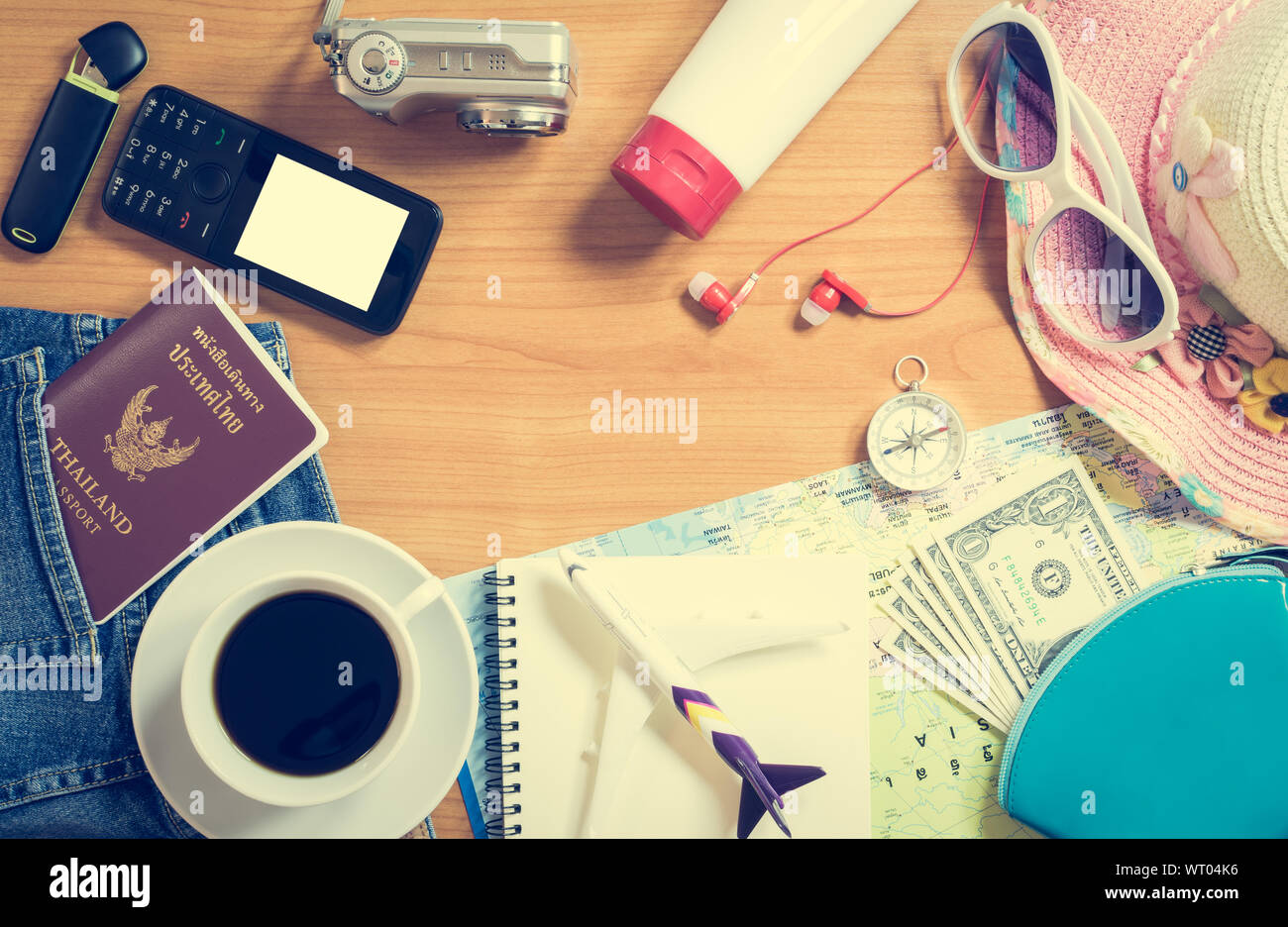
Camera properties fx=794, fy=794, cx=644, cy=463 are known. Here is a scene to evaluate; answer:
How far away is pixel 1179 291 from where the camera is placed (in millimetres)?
640

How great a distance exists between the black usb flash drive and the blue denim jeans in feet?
0.27

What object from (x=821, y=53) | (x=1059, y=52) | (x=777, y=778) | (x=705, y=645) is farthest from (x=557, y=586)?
(x=1059, y=52)

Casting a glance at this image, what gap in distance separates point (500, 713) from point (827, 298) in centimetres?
43

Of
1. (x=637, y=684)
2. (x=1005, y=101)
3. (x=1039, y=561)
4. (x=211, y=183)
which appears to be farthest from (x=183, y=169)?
(x=1039, y=561)

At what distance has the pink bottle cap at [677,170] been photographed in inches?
22.8

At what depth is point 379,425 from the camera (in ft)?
2.13

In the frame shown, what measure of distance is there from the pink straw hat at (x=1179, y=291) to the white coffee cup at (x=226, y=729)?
541 millimetres

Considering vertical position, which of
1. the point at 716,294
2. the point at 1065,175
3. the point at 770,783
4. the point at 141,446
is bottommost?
the point at 770,783

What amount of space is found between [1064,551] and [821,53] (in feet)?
1.47

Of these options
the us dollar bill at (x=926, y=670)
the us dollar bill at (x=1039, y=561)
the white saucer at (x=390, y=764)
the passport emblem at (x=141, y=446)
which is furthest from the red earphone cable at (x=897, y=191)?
the passport emblem at (x=141, y=446)

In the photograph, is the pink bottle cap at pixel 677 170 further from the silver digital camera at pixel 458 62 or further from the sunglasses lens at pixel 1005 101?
the sunglasses lens at pixel 1005 101

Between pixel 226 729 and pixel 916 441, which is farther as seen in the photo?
pixel 916 441

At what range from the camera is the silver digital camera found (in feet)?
1.88

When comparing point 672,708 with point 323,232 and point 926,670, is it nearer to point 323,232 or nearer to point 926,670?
point 926,670
